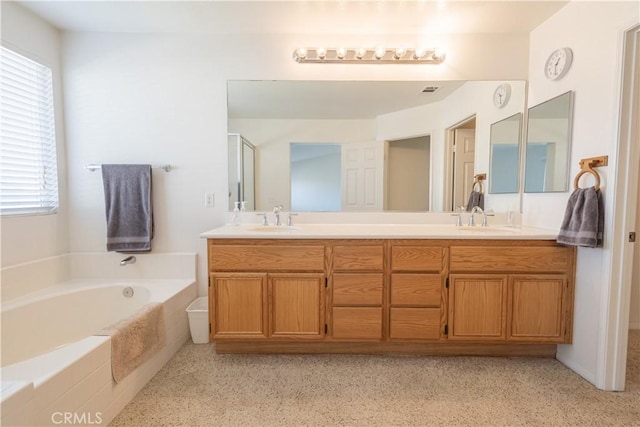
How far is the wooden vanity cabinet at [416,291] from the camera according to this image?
6.09ft

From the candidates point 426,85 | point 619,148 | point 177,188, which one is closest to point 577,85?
point 619,148

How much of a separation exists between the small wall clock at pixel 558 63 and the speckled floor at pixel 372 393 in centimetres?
194

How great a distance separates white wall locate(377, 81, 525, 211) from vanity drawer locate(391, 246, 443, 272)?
0.66 meters

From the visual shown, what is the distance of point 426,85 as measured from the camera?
2.31 metres

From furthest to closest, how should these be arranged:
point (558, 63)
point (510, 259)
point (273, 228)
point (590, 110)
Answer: point (273, 228) < point (558, 63) < point (510, 259) < point (590, 110)

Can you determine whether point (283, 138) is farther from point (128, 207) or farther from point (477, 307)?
point (477, 307)

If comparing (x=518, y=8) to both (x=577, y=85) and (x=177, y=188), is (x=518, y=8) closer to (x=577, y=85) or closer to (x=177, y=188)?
(x=577, y=85)

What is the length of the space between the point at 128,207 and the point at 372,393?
2174mm

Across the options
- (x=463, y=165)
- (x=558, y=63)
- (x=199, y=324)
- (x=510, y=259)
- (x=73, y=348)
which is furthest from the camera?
(x=463, y=165)

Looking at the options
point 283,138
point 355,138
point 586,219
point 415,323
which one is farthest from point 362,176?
point 586,219

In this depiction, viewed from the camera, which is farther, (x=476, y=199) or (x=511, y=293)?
(x=476, y=199)

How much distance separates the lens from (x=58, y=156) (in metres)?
2.23

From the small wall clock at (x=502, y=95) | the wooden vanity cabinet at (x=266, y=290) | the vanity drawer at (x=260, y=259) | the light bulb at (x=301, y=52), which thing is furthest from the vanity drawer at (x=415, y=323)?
the light bulb at (x=301, y=52)

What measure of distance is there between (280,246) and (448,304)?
114 centimetres
